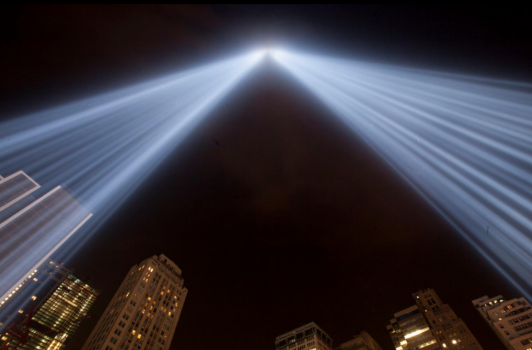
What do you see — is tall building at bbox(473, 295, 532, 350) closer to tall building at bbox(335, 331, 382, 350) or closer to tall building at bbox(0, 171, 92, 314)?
tall building at bbox(335, 331, 382, 350)

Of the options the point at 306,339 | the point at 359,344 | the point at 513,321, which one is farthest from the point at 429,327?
the point at 306,339

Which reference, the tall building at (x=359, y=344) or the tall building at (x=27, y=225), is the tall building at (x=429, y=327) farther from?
the tall building at (x=27, y=225)

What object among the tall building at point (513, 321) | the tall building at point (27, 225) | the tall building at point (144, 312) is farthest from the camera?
the tall building at point (27, 225)

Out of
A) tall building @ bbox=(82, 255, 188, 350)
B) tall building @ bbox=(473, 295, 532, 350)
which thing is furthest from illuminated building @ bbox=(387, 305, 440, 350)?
tall building @ bbox=(82, 255, 188, 350)

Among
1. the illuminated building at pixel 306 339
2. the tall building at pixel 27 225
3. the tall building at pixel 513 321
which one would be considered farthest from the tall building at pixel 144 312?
the tall building at pixel 513 321

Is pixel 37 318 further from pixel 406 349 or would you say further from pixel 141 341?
pixel 406 349
